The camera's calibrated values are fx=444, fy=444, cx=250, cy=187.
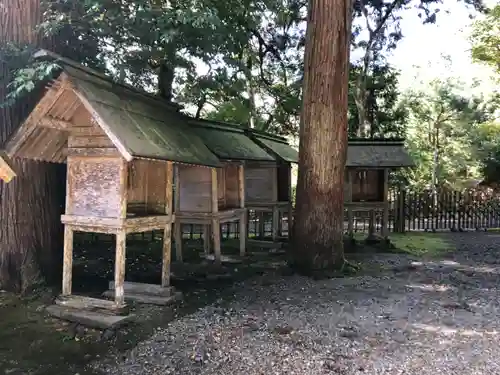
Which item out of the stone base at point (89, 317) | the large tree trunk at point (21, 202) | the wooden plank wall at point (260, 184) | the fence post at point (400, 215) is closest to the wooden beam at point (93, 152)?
the large tree trunk at point (21, 202)

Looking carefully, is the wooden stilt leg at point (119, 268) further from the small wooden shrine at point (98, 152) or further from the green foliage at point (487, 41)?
the green foliage at point (487, 41)

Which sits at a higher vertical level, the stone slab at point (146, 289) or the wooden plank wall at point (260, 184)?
the wooden plank wall at point (260, 184)

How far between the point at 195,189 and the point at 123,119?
3188mm

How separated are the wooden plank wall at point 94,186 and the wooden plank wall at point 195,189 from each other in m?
2.87

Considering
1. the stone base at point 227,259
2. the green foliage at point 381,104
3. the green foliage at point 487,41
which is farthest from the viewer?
the green foliage at point 381,104

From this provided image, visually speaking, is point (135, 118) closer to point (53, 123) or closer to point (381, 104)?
point (53, 123)

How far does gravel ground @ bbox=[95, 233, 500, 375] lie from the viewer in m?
4.28

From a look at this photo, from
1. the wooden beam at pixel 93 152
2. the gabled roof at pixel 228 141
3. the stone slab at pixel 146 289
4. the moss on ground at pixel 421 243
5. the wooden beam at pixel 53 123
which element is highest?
the gabled roof at pixel 228 141

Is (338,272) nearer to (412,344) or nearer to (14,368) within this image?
(412,344)

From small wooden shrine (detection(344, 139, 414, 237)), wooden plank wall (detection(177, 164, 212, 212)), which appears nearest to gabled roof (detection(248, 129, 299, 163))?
small wooden shrine (detection(344, 139, 414, 237))

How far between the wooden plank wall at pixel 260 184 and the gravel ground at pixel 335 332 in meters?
3.99

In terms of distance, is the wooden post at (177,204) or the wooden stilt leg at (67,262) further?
the wooden post at (177,204)

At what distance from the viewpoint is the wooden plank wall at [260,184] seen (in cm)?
1177

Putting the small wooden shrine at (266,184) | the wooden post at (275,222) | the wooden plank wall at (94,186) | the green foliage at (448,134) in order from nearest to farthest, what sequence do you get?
the wooden plank wall at (94,186)
the small wooden shrine at (266,184)
the wooden post at (275,222)
the green foliage at (448,134)
